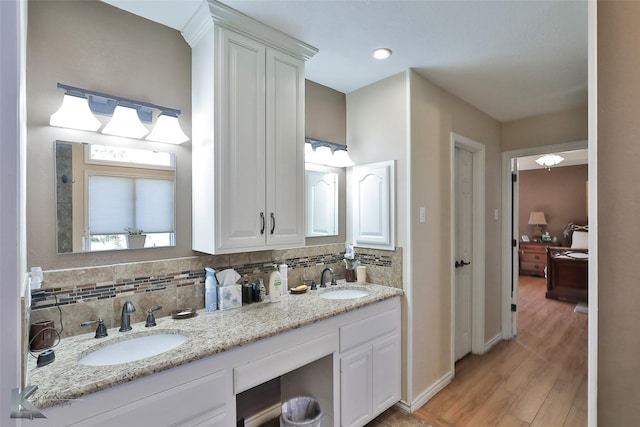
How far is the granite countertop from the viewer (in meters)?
1.01

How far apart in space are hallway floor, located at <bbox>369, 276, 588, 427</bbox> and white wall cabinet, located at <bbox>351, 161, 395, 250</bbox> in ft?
4.17

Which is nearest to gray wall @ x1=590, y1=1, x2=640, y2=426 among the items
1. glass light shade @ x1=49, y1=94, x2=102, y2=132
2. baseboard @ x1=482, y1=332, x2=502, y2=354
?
glass light shade @ x1=49, y1=94, x2=102, y2=132

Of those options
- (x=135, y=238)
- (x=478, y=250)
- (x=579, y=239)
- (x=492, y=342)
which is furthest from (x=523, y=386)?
(x=579, y=239)

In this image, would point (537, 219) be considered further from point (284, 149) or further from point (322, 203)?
point (284, 149)

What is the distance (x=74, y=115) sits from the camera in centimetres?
143

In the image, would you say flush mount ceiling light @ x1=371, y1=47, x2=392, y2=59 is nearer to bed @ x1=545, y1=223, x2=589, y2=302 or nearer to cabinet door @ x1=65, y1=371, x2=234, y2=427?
cabinet door @ x1=65, y1=371, x2=234, y2=427

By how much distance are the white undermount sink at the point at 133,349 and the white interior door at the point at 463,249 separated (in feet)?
8.57

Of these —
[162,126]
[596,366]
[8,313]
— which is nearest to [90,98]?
[162,126]

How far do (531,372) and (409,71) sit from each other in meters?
2.86

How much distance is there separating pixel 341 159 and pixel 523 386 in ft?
8.05

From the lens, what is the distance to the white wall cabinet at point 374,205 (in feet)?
7.75

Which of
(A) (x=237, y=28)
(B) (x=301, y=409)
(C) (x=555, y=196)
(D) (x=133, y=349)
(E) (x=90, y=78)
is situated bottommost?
(B) (x=301, y=409)

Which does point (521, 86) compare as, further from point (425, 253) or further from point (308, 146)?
point (308, 146)

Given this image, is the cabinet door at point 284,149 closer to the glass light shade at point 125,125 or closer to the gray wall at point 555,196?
the glass light shade at point 125,125
